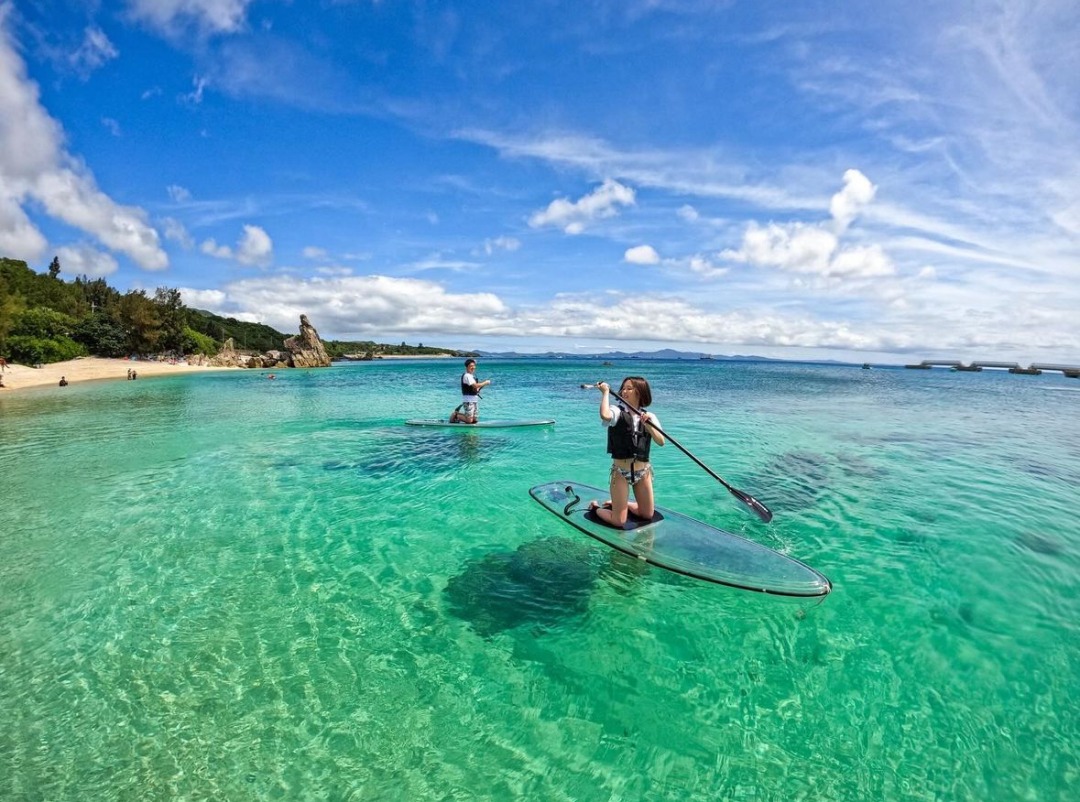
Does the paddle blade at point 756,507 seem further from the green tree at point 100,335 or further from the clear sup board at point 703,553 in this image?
the green tree at point 100,335

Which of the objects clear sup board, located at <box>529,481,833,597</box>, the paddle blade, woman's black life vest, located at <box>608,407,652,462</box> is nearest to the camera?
clear sup board, located at <box>529,481,833,597</box>

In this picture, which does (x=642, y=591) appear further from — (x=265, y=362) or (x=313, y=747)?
(x=265, y=362)

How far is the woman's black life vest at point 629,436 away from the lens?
26.4 ft

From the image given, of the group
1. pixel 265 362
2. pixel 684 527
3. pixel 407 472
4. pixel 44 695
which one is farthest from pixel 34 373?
pixel 684 527

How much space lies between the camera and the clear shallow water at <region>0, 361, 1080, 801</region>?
453 cm

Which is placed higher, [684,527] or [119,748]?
Result: [684,527]

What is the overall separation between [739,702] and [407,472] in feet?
37.4

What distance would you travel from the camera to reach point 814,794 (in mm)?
4312

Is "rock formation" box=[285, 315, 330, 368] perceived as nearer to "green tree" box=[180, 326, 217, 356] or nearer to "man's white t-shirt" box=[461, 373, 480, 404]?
"green tree" box=[180, 326, 217, 356]

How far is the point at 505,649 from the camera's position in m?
6.24

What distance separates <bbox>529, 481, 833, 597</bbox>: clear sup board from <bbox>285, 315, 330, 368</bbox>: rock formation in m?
105

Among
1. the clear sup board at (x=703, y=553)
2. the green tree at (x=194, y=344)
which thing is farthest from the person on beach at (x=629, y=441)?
the green tree at (x=194, y=344)

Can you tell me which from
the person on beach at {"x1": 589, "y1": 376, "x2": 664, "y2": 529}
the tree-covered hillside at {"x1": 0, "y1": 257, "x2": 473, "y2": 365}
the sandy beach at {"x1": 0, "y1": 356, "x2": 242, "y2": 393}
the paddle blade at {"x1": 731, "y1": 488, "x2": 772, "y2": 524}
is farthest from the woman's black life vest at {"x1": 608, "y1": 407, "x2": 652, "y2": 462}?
the tree-covered hillside at {"x1": 0, "y1": 257, "x2": 473, "y2": 365}

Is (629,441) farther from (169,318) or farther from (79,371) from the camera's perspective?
(169,318)
